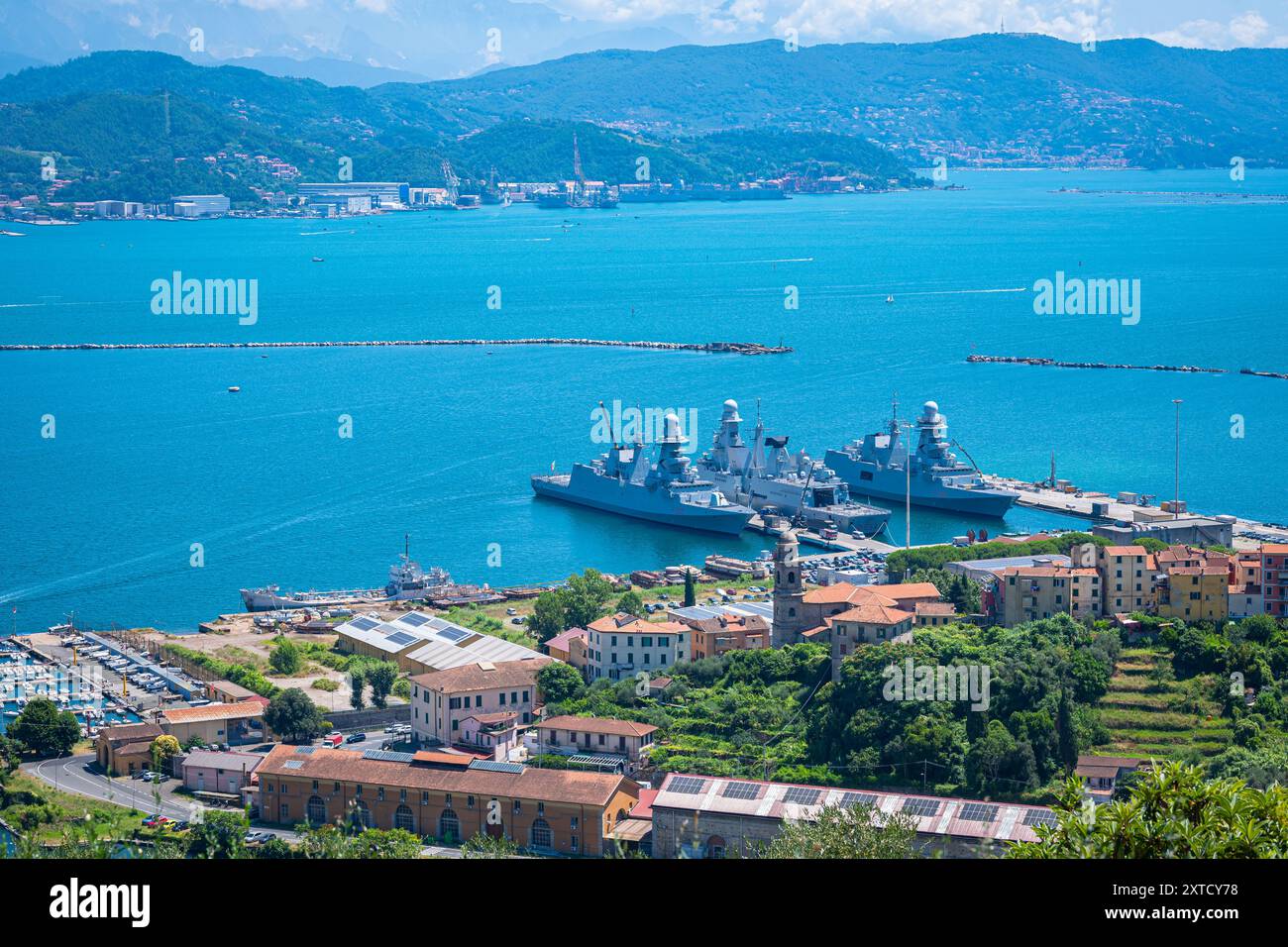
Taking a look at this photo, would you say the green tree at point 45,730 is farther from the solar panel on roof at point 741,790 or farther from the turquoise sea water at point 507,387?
the solar panel on roof at point 741,790

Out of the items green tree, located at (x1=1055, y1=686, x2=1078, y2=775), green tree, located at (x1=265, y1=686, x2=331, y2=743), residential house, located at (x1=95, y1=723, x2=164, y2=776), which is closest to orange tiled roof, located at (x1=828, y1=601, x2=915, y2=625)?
green tree, located at (x1=1055, y1=686, x2=1078, y2=775)

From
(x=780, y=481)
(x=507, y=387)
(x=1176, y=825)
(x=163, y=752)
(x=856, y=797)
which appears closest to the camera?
(x=1176, y=825)

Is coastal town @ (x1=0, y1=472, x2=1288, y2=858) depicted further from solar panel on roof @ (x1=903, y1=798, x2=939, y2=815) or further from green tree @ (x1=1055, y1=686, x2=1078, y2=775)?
green tree @ (x1=1055, y1=686, x2=1078, y2=775)

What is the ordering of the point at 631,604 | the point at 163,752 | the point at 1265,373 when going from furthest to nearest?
the point at 1265,373, the point at 631,604, the point at 163,752

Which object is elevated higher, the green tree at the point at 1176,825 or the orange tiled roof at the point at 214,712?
the green tree at the point at 1176,825

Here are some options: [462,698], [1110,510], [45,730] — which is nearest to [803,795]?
[462,698]

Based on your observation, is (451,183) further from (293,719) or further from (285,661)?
(293,719)

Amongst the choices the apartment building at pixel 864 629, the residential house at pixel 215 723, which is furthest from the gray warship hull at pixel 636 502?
the residential house at pixel 215 723
